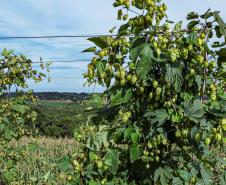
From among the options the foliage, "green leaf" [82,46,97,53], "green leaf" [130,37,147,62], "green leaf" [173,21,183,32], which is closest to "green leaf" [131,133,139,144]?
"green leaf" [130,37,147,62]

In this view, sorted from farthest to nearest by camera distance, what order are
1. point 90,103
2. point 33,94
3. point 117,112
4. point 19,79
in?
point 33,94 < point 19,79 < point 90,103 < point 117,112

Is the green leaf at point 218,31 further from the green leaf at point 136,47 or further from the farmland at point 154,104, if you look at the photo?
the green leaf at point 136,47

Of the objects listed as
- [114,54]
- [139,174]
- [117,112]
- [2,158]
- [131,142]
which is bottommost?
[2,158]

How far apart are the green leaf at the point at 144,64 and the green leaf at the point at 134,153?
18.9 inches

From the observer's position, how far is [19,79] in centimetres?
584

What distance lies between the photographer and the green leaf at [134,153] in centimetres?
278

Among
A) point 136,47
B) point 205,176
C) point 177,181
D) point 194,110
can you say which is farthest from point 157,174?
point 136,47

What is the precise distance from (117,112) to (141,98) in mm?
233

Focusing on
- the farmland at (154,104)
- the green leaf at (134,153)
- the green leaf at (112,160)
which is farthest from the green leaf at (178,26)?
the green leaf at (112,160)

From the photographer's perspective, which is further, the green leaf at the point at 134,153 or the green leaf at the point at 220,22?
the green leaf at the point at 134,153

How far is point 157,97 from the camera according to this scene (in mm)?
2721

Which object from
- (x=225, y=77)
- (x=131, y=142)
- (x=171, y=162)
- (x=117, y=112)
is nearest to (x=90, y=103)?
(x=117, y=112)

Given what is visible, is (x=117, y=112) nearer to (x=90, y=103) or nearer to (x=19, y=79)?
(x=90, y=103)

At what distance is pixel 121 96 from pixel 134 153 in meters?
0.39
